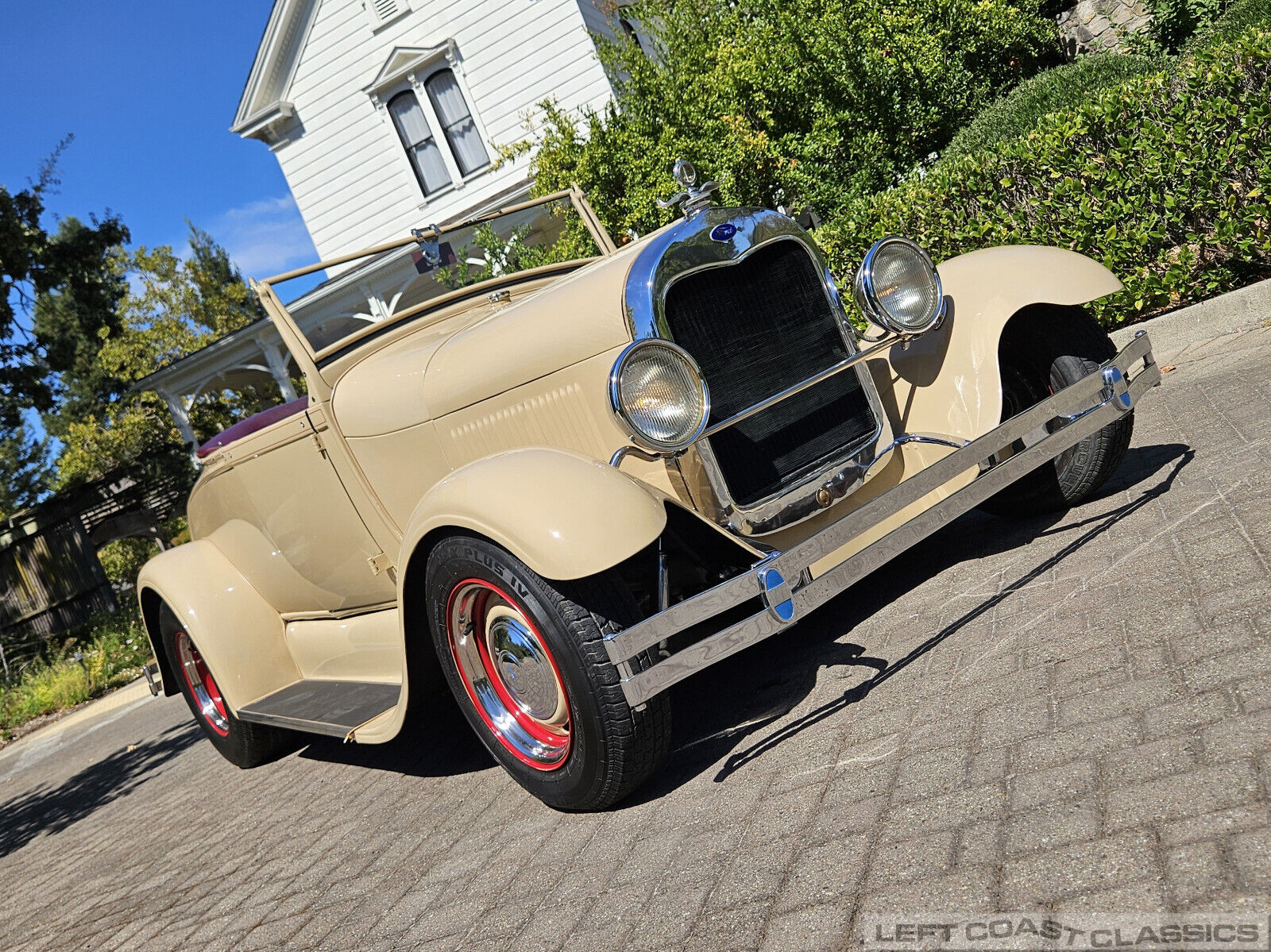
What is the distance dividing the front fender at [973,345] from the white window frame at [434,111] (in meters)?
12.6

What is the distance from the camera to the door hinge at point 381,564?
153 inches

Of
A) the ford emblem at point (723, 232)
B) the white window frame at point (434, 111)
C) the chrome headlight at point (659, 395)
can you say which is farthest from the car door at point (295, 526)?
the white window frame at point (434, 111)

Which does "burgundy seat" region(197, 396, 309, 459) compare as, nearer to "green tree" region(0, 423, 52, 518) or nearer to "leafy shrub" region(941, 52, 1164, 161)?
"leafy shrub" region(941, 52, 1164, 161)

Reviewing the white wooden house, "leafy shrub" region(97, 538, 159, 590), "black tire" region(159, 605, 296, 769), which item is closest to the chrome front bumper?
"black tire" region(159, 605, 296, 769)

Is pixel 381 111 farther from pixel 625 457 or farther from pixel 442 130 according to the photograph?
pixel 625 457

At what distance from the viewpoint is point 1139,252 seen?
19.3 feet

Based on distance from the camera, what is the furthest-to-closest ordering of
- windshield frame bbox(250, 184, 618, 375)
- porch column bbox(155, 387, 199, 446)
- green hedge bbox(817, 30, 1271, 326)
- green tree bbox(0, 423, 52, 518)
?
1. green tree bbox(0, 423, 52, 518)
2. porch column bbox(155, 387, 199, 446)
3. green hedge bbox(817, 30, 1271, 326)
4. windshield frame bbox(250, 184, 618, 375)

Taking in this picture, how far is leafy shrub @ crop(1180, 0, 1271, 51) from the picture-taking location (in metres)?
8.16

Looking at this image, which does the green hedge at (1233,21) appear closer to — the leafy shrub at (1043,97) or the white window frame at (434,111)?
the leafy shrub at (1043,97)

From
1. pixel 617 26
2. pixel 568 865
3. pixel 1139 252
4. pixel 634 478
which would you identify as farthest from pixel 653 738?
pixel 617 26

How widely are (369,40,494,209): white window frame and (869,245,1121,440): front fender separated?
12576mm

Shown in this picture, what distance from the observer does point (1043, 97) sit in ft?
30.2

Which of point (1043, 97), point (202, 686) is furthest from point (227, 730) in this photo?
point (1043, 97)

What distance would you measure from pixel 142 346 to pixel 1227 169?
78.0 ft
